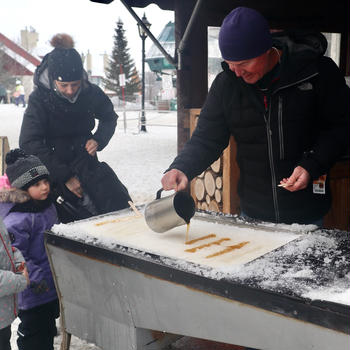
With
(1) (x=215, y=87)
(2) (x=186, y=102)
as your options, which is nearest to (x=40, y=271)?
(1) (x=215, y=87)

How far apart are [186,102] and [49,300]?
2.11 meters

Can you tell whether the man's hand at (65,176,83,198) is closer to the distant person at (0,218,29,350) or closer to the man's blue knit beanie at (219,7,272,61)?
the distant person at (0,218,29,350)

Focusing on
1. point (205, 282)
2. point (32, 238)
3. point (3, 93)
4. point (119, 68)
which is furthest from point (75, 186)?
point (119, 68)

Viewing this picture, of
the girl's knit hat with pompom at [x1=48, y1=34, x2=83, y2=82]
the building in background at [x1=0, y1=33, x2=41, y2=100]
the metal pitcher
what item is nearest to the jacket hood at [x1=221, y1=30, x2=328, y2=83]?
the metal pitcher

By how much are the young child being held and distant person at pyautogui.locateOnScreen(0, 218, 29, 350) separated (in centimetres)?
22

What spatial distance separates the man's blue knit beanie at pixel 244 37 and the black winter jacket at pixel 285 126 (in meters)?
0.15

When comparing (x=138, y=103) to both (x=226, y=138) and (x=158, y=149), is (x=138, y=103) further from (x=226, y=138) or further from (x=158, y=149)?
(x=226, y=138)

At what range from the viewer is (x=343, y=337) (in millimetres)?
1025

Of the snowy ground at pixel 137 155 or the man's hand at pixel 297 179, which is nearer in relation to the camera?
the man's hand at pixel 297 179

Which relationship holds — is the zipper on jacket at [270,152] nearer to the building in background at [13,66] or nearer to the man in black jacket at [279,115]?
the man in black jacket at [279,115]

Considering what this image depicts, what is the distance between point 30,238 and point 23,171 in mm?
358

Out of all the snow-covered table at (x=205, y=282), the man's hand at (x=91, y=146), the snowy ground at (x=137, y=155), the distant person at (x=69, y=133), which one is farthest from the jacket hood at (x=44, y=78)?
the snowy ground at (x=137, y=155)

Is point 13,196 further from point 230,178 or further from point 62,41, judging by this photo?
point 230,178

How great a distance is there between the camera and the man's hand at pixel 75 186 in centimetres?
306
